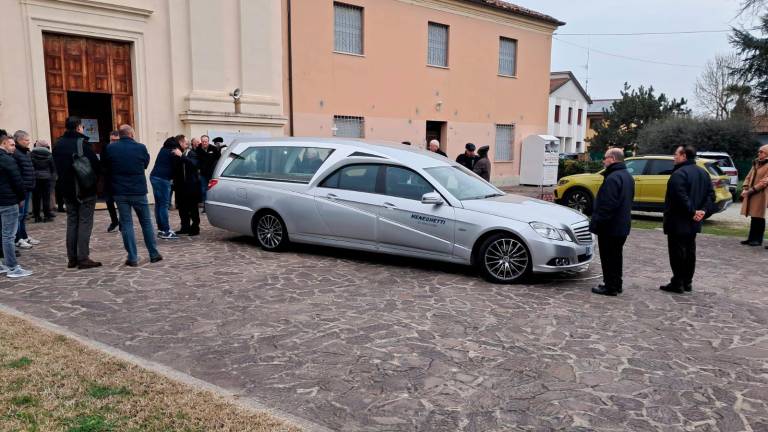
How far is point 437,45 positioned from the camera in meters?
21.6

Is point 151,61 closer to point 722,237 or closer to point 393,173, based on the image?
point 393,173

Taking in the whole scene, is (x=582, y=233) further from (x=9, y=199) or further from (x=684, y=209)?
(x=9, y=199)

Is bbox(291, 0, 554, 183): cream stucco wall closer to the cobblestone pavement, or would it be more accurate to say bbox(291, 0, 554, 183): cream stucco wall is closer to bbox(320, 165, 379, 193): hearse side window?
bbox(320, 165, 379, 193): hearse side window

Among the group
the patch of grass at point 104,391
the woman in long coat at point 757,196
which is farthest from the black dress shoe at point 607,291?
the patch of grass at point 104,391

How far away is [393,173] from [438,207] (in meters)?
0.93

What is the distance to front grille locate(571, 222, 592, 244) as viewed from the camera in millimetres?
7246

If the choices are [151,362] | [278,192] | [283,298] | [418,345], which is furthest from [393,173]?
[151,362]

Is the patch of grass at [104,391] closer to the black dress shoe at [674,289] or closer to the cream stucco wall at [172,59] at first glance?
the black dress shoe at [674,289]

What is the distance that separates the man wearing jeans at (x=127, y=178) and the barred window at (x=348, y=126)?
37.1 ft

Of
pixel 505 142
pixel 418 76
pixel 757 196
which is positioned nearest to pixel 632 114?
pixel 505 142

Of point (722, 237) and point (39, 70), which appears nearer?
point (722, 237)

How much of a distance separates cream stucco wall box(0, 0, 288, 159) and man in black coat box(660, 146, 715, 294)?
11713 mm

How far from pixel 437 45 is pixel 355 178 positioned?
14800 millimetres

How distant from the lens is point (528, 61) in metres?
25.2
